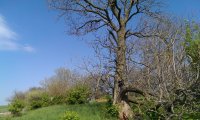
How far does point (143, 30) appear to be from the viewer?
2255 cm

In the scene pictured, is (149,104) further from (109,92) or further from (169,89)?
(109,92)

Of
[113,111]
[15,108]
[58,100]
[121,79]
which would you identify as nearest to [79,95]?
[15,108]

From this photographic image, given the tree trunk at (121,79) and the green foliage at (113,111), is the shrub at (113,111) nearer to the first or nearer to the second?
the green foliage at (113,111)

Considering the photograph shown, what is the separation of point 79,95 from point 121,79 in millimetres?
10663

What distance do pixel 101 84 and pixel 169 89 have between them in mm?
12134

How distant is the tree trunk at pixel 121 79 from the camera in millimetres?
19516

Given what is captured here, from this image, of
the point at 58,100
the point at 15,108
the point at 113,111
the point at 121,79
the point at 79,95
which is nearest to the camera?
the point at 113,111

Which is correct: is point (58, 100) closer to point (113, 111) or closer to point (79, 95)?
point (79, 95)

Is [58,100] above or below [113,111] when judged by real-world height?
below

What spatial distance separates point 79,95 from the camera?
29.8 meters

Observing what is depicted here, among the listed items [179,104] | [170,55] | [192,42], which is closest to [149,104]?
[179,104]

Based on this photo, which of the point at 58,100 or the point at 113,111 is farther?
the point at 58,100

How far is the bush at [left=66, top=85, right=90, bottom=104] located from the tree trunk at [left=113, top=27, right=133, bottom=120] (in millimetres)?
8815

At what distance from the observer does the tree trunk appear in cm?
1952
